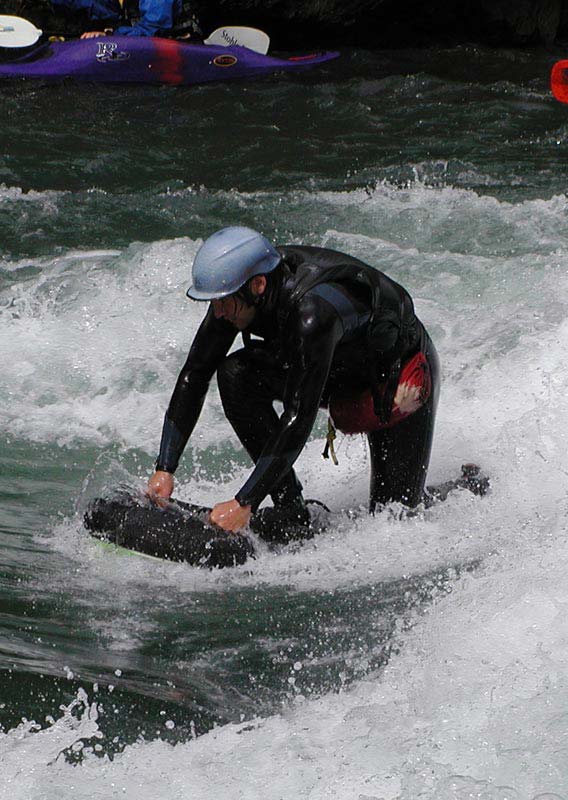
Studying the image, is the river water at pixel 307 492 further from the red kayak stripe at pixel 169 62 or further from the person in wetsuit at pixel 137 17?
the person in wetsuit at pixel 137 17

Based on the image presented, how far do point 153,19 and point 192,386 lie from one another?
31.6ft

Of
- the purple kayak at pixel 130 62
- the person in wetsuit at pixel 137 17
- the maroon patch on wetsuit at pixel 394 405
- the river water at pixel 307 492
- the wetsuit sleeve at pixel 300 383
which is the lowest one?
the purple kayak at pixel 130 62

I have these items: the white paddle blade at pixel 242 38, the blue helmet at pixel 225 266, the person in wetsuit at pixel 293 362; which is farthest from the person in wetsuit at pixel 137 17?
the blue helmet at pixel 225 266

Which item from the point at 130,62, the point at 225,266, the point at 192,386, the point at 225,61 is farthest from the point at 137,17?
the point at 225,266

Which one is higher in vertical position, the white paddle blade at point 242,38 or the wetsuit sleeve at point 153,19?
the wetsuit sleeve at point 153,19

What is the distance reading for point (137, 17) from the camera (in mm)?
12898

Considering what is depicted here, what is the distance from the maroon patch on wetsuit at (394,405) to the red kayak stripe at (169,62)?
8.80 m

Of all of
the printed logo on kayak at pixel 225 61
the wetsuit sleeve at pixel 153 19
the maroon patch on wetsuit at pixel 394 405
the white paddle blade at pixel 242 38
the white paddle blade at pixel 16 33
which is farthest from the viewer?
the white paddle blade at pixel 242 38

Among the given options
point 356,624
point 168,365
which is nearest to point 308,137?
point 168,365

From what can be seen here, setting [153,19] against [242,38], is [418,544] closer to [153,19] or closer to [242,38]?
[153,19]

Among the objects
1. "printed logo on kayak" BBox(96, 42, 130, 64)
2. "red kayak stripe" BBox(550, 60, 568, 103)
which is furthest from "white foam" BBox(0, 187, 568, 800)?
"printed logo on kayak" BBox(96, 42, 130, 64)

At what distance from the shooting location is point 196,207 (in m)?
8.44

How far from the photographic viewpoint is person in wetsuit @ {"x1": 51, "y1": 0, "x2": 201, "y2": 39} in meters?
12.6

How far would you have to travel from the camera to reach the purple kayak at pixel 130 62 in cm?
1194
